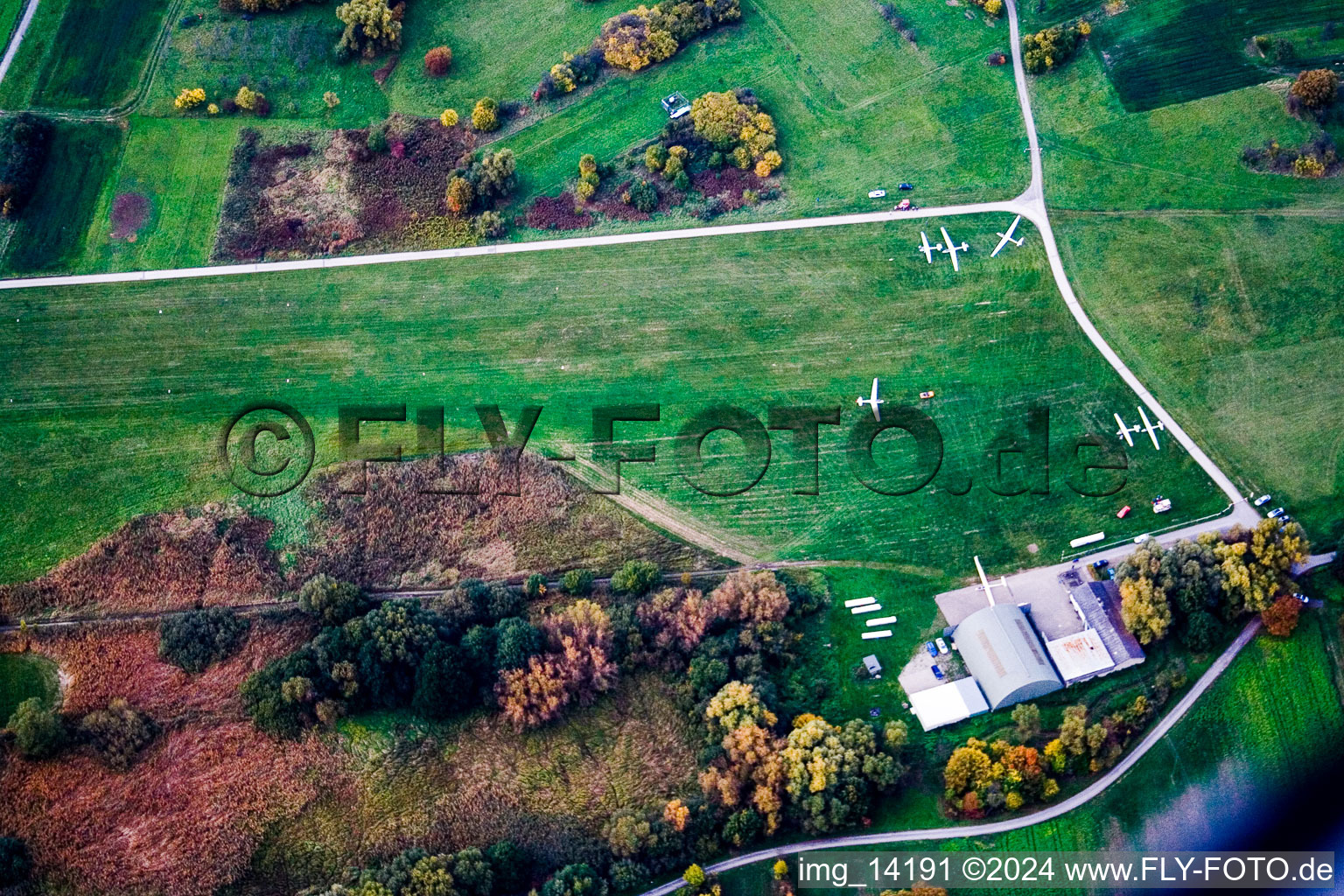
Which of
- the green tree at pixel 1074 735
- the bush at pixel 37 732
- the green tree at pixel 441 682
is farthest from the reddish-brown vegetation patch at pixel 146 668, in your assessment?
the green tree at pixel 1074 735

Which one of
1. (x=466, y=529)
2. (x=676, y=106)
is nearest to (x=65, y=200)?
(x=466, y=529)

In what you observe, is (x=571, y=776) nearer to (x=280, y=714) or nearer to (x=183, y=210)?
(x=280, y=714)

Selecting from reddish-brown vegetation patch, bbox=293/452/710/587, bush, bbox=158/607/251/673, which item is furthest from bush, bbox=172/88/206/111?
bush, bbox=158/607/251/673

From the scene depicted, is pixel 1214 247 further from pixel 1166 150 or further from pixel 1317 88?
pixel 1317 88

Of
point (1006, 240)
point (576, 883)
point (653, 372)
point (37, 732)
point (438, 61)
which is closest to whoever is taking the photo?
point (576, 883)

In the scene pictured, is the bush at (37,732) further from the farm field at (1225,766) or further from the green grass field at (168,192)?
the farm field at (1225,766)
